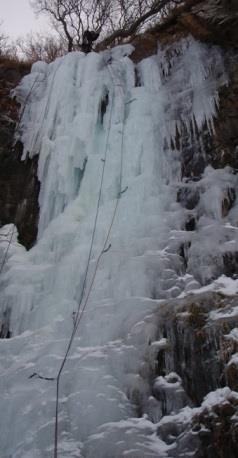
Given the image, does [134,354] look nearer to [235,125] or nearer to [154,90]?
[235,125]

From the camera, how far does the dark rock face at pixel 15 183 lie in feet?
21.6

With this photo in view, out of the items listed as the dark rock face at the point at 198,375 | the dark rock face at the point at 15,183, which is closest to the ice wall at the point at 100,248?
the dark rock face at the point at 198,375

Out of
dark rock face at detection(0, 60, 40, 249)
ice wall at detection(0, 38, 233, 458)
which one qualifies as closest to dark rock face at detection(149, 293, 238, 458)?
ice wall at detection(0, 38, 233, 458)

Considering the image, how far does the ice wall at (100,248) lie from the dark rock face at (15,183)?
0.78ft

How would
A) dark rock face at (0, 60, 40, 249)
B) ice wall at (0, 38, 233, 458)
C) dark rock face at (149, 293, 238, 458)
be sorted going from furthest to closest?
dark rock face at (0, 60, 40, 249) → ice wall at (0, 38, 233, 458) → dark rock face at (149, 293, 238, 458)

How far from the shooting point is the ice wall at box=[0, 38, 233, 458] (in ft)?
13.2

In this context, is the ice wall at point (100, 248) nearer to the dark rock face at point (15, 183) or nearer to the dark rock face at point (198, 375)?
the dark rock face at point (198, 375)

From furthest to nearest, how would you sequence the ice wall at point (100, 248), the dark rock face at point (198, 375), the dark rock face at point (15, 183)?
the dark rock face at point (15, 183) < the ice wall at point (100, 248) < the dark rock face at point (198, 375)

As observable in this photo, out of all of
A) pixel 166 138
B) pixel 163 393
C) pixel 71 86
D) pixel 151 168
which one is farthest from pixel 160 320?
pixel 71 86

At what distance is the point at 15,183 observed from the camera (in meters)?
7.05

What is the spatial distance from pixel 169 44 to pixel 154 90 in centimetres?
86

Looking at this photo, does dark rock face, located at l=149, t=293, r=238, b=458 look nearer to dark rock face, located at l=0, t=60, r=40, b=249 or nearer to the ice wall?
the ice wall

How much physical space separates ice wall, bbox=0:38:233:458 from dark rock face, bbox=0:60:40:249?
24 cm

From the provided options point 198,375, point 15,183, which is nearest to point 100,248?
point 198,375
